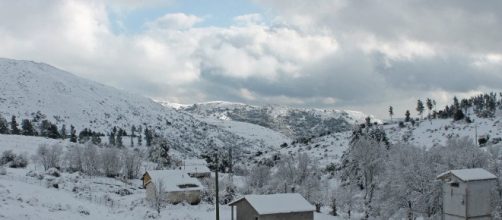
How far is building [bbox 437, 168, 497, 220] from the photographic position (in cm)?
4662

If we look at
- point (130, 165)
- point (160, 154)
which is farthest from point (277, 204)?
point (160, 154)

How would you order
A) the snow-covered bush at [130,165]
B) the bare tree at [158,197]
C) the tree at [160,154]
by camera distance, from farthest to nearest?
the tree at [160,154], the snow-covered bush at [130,165], the bare tree at [158,197]

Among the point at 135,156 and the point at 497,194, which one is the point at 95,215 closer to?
the point at 497,194

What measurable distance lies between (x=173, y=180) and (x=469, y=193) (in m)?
53.8

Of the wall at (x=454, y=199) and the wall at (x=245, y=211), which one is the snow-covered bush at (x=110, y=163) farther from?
the wall at (x=454, y=199)

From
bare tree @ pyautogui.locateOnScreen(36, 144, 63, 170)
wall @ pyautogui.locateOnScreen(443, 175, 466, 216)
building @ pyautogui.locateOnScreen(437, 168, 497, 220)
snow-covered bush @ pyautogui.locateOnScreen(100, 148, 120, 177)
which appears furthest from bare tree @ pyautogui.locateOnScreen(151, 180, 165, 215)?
bare tree @ pyautogui.locateOnScreen(36, 144, 63, 170)

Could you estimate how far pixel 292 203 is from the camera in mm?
53719

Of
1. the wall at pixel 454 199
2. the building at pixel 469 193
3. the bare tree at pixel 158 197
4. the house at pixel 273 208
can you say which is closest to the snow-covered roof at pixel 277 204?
the house at pixel 273 208

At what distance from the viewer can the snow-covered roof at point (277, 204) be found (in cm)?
5119

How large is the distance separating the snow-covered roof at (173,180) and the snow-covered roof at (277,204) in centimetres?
3191

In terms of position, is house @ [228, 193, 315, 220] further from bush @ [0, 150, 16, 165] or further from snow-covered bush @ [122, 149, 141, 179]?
snow-covered bush @ [122, 149, 141, 179]

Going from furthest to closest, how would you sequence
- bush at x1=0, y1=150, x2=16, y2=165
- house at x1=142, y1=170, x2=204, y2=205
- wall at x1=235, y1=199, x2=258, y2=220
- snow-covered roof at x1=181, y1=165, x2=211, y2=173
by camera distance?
snow-covered roof at x1=181, y1=165, x2=211, y2=173, bush at x1=0, y1=150, x2=16, y2=165, house at x1=142, y1=170, x2=204, y2=205, wall at x1=235, y1=199, x2=258, y2=220

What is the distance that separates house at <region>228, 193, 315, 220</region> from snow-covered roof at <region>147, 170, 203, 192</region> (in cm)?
3091

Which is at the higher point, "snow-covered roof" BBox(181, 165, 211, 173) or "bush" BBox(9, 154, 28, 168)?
"bush" BBox(9, 154, 28, 168)
